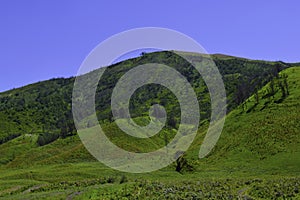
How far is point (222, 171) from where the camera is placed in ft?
268

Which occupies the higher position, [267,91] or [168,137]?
[267,91]

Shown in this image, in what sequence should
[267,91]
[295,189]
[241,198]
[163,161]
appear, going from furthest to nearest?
[267,91] → [163,161] → [295,189] → [241,198]

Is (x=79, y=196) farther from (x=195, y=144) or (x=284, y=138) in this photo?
(x=195, y=144)

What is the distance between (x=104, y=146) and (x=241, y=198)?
90.2 meters

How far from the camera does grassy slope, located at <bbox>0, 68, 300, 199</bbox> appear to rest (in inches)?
1783

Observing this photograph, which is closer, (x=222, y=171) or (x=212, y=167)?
(x=222, y=171)

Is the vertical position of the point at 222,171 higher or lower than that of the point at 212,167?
lower

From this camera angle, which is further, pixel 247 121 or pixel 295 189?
pixel 247 121

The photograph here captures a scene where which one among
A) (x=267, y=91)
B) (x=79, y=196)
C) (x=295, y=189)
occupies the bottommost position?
(x=295, y=189)

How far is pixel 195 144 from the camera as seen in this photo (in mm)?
117938

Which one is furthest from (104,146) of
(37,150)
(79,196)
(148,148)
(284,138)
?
(79,196)

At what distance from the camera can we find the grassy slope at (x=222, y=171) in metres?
45.3

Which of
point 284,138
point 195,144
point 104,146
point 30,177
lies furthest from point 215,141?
point 30,177

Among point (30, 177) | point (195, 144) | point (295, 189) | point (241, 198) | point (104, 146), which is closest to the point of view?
point (241, 198)
